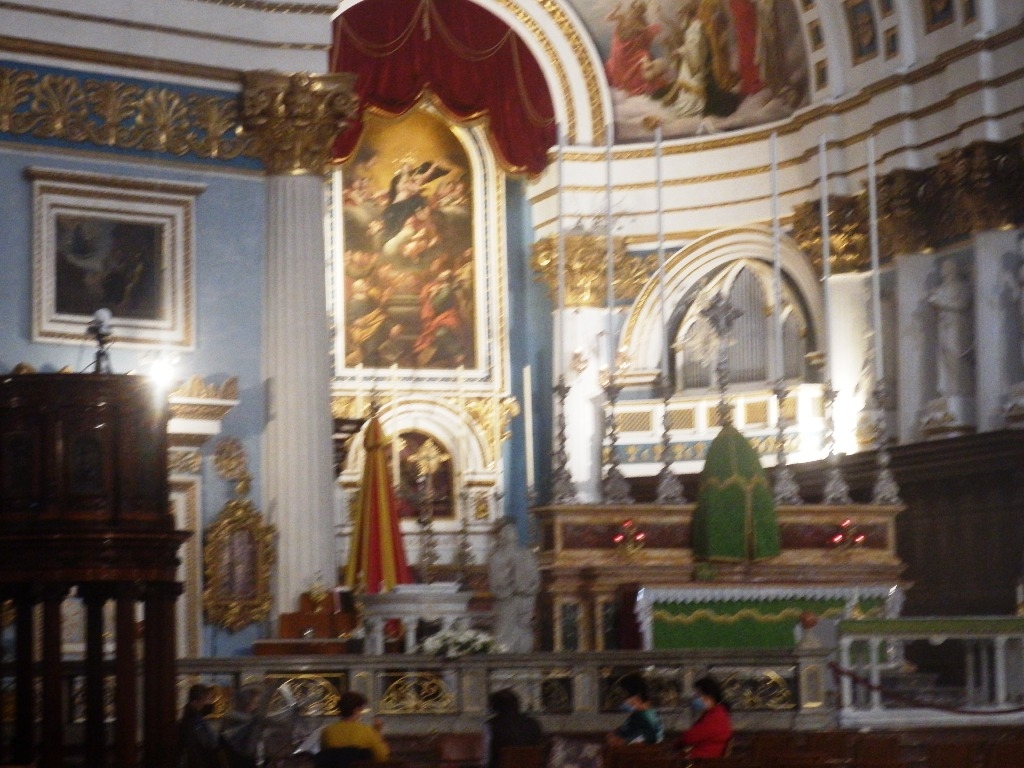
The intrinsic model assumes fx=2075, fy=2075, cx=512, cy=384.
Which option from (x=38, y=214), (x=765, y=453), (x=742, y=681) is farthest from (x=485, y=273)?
(x=742, y=681)

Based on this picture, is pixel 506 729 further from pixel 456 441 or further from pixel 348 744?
pixel 456 441

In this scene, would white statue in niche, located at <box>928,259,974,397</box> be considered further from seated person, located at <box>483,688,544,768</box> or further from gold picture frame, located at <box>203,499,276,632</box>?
seated person, located at <box>483,688,544,768</box>

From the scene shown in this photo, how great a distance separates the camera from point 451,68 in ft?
92.2

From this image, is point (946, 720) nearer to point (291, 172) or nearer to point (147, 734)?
point (147, 734)

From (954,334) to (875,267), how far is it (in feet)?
3.98

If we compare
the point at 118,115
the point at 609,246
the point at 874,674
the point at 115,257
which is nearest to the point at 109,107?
the point at 118,115

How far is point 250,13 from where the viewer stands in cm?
2053

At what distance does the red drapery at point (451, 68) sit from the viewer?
27.4 metres

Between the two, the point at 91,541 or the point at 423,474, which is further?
the point at 423,474

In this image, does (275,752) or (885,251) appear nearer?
(275,752)

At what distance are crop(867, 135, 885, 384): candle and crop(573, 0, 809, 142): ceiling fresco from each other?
2.48 m

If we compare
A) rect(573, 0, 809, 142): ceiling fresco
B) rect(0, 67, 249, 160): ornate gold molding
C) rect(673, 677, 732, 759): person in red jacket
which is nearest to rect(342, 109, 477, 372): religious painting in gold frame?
rect(573, 0, 809, 142): ceiling fresco

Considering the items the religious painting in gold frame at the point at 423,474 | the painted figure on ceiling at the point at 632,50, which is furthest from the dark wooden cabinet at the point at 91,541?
the painted figure on ceiling at the point at 632,50

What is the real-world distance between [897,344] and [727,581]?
5623 millimetres
